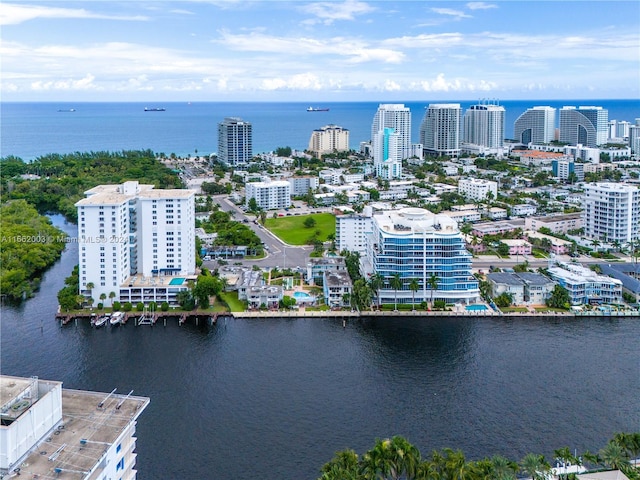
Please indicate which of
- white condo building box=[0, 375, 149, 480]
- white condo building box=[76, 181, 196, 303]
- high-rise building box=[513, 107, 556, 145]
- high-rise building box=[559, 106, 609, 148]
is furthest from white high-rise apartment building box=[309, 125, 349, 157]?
white condo building box=[0, 375, 149, 480]

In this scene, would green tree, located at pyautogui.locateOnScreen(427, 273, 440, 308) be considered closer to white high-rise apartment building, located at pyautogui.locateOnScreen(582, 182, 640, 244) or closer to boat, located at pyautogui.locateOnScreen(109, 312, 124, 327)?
boat, located at pyautogui.locateOnScreen(109, 312, 124, 327)

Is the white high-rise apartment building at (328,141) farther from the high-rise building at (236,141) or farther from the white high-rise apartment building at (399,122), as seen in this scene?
the high-rise building at (236,141)

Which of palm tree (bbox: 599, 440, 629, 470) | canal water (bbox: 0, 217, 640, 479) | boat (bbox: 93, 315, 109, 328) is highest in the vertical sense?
boat (bbox: 93, 315, 109, 328)

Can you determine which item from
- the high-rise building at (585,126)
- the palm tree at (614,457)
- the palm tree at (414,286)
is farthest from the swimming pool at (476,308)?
the high-rise building at (585,126)

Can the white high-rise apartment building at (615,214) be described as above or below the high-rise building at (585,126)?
below

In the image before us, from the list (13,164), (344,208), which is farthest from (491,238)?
(13,164)

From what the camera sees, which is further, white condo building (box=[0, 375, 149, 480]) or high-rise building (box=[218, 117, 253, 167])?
high-rise building (box=[218, 117, 253, 167])

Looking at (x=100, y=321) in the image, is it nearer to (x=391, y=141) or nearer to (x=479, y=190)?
(x=479, y=190)
